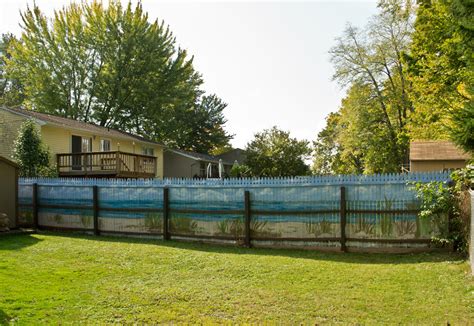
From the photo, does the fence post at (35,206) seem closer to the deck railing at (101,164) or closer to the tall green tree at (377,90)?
the deck railing at (101,164)

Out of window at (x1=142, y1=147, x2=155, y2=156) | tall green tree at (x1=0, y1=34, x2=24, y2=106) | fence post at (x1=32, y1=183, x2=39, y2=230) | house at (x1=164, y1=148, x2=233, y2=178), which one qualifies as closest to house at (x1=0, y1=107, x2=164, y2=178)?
window at (x1=142, y1=147, x2=155, y2=156)

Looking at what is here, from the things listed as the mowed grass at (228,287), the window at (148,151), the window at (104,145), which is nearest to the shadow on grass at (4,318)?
the mowed grass at (228,287)

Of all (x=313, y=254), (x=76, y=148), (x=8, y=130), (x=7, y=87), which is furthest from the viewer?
(x=7, y=87)

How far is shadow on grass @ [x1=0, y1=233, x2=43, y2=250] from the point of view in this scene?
34.1 feet

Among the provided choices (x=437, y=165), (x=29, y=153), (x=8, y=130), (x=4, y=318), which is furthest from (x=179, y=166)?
(x=4, y=318)

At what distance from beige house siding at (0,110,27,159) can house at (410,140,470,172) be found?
67.1 feet

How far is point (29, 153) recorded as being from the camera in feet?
65.4

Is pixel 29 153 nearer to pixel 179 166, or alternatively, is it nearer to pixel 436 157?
pixel 179 166

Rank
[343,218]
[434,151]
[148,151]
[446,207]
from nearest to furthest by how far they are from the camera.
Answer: [446,207] → [343,218] → [434,151] → [148,151]

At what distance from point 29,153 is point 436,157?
758 inches

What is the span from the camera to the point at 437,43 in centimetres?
1738

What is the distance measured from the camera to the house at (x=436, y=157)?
18688 mm

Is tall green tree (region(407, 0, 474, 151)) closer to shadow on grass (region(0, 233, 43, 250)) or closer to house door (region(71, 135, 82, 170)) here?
shadow on grass (region(0, 233, 43, 250))

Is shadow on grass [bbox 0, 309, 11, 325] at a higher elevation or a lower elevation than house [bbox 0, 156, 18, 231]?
lower
